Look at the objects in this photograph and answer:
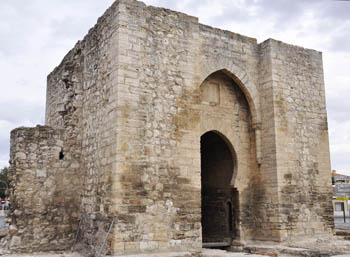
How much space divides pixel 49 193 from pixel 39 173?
53 cm

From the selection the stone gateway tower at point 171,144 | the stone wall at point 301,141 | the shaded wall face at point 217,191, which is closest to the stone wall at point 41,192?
the stone gateway tower at point 171,144

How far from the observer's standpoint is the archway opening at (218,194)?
1093 centimetres

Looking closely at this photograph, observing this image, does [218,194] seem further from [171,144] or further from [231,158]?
[171,144]

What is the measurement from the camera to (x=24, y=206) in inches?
370

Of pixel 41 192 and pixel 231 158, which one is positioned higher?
pixel 231 158

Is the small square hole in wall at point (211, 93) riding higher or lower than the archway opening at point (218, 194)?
higher

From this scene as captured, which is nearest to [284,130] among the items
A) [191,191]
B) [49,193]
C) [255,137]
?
[255,137]

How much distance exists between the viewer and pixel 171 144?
342 inches

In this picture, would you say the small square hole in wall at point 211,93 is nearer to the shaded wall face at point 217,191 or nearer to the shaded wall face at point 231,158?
the shaded wall face at point 231,158

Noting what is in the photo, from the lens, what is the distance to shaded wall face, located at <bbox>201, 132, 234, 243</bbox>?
11078 millimetres

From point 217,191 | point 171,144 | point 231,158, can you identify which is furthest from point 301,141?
point 171,144

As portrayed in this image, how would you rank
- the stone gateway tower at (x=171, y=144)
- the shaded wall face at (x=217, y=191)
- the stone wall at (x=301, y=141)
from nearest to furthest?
the stone gateway tower at (x=171, y=144), the stone wall at (x=301, y=141), the shaded wall face at (x=217, y=191)

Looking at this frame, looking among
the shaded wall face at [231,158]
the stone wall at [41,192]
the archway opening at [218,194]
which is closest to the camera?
the stone wall at [41,192]

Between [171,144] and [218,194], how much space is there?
338 cm
